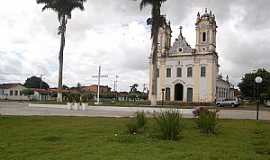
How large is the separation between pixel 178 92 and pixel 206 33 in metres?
10.9

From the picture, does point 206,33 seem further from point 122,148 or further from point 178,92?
point 122,148

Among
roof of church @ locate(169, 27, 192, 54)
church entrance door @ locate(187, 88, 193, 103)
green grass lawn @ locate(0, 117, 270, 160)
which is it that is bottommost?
green grass lawn @ locate(0, 117, 270, 160)

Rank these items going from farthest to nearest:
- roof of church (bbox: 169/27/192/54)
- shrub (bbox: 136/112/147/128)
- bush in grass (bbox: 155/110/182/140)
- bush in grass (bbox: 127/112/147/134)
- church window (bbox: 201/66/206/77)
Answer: roof of church (bbox: 169/27/192/54) < church window (bbox: 201/66/206/77) < shrub (bbox: 136/112/147/128) < bush in grass (bbox: 127/112/147/134) < bush in grass (bbox: 155/110/182/140)

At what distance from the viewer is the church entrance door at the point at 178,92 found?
6438cm

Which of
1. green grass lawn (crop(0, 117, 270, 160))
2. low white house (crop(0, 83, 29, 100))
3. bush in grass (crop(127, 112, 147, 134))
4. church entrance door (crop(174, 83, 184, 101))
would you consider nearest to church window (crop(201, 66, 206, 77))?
church entrance door (crop(174, 83, 184, 101))

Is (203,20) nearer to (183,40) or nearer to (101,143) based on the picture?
(183,40)

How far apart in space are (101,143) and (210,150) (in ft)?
7.79

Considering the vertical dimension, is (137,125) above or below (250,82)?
below

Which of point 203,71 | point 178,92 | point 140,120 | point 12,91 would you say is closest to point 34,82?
point 12,91

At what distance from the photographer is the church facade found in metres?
61.3

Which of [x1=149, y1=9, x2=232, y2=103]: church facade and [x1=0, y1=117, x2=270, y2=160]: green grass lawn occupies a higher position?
[x1=149, y1=9, x2=232, y2=103]: church facade

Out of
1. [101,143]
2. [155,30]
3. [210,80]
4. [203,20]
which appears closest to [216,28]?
[203,20]

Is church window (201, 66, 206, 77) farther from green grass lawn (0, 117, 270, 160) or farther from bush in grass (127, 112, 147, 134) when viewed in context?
green grass lawn (0, 117, 270, 160)

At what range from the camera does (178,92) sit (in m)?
65.4
